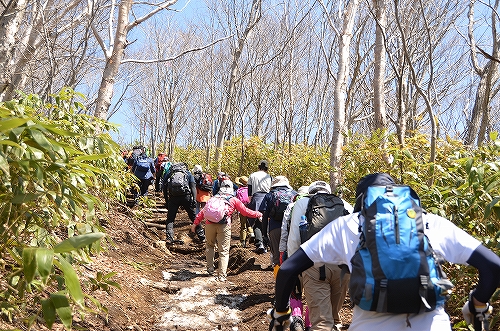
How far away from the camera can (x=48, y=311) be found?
171 cm

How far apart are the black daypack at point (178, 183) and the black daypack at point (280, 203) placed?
357 centimetres

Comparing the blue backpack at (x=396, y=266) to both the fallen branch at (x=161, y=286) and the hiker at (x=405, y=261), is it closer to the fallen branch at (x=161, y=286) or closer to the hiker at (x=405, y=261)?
the hiker at (x=405, y=261)

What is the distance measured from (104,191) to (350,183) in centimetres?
415

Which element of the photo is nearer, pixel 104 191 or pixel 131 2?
pixel 104 191

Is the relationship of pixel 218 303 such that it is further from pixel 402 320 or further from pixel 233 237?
pixel 233 237

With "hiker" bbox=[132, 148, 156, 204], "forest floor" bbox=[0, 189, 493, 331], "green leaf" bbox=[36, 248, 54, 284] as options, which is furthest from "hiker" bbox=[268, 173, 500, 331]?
"hiker" bbox=[132, 148, 156, 204]

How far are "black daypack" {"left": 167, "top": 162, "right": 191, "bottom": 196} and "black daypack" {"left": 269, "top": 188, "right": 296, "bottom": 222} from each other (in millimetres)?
3575

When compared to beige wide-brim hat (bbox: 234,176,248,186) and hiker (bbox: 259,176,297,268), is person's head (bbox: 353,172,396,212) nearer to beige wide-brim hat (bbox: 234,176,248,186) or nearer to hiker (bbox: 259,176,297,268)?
hiker (bbox: 259,176,297,268)

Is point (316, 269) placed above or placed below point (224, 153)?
below

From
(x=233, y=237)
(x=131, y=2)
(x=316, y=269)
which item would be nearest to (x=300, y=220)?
(x=316, y=269)

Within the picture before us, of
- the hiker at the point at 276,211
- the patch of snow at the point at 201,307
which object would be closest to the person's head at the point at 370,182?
the patch of snow at the point at 201,307

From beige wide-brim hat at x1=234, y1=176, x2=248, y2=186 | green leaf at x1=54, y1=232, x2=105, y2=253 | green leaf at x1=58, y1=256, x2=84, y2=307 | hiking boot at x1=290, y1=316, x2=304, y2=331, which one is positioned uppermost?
green leaf at x1=54, y1=232, x2=105, y2=253

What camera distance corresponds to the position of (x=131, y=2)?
302 inches

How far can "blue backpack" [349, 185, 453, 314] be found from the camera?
2.02 metres
